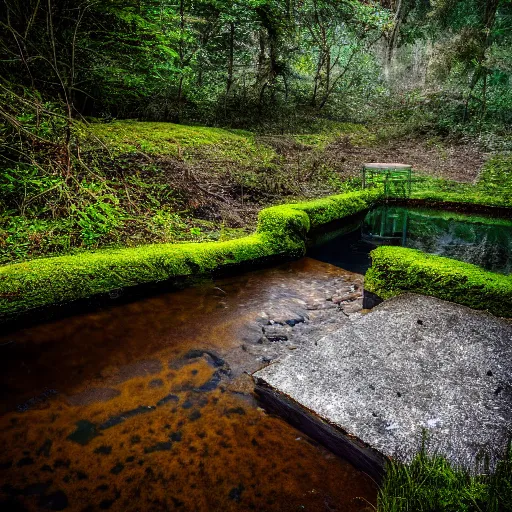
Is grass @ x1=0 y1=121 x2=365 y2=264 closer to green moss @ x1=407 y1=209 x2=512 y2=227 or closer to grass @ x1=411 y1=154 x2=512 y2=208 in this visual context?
green moss @ x1=407 y1=209 x2=512 y2=227

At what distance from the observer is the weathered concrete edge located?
7.36 feet

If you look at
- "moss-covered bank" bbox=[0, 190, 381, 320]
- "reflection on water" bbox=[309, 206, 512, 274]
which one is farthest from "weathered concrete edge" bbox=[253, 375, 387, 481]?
"reflection on water" bbox=[309, 206, 512, 274]

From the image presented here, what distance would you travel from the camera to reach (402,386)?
107 inches

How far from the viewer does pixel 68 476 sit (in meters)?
2.30

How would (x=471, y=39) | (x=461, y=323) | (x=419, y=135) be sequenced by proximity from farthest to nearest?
(x=419, y=135)
(x=471, y=39)
(x=461, y=323)

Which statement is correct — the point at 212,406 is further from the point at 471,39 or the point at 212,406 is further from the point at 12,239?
the point at 471,39

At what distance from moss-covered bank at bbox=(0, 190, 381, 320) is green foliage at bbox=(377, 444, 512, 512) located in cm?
362

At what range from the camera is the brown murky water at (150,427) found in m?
2.20

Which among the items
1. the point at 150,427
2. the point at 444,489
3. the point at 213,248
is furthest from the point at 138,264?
the point at 444,489

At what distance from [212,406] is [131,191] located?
194 inches

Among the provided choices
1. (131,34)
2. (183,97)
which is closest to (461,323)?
(131,34)

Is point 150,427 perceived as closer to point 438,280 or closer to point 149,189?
point 438,280

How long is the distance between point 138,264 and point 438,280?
3.39 meters

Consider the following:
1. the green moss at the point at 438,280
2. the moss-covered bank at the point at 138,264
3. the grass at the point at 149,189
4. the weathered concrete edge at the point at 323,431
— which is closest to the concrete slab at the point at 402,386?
the weathered concrete edge at the point at 323,431
